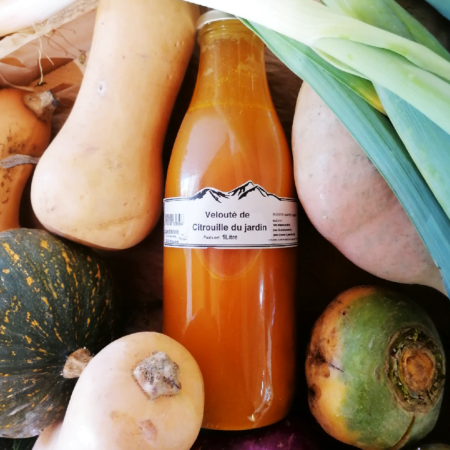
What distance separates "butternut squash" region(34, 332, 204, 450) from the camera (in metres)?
0.43

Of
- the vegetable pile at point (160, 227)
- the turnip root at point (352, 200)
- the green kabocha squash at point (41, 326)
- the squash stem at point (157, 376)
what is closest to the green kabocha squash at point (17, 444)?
the vegetable pile at point (160, 227)

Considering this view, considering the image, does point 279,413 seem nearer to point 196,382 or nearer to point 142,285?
point 196,382

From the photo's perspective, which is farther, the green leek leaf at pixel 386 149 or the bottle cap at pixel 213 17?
the bottle cap at pixel 213 17

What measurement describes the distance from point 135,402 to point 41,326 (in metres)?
0.20

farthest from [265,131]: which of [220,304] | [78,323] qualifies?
[78,323]

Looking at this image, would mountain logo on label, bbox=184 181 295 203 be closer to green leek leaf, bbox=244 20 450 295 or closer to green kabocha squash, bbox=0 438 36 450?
green leek leaf, bbox=244 20 450 295

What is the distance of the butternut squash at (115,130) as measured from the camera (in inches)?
23.5

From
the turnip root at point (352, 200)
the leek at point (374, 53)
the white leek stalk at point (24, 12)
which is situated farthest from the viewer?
the white leek stalk at point (24, 12)

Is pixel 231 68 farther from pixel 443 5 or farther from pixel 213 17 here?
pixel 443 5

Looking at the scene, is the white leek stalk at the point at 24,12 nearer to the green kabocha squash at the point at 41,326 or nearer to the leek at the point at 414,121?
the green kabocha squash at the point at 41,326

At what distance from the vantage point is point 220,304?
0.57 metres

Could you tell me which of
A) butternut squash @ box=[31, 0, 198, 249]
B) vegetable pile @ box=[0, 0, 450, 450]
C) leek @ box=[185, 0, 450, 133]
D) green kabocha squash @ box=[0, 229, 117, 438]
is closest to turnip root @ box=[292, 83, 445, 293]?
vegetable pile @ box=[0, 0, 450, 450]

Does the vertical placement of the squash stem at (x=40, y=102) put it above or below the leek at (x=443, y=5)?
below

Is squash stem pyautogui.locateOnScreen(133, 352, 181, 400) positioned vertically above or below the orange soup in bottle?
below
